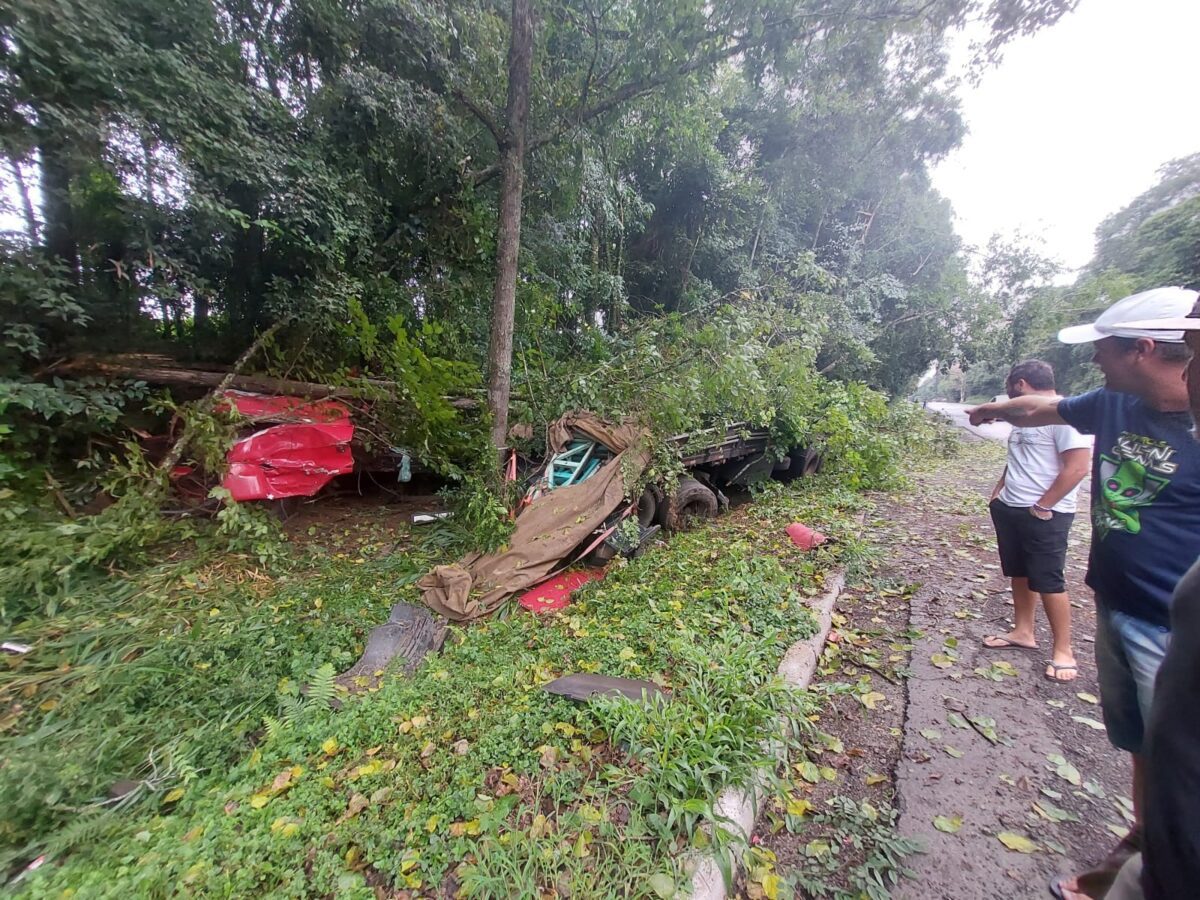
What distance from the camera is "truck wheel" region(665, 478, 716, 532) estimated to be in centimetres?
513

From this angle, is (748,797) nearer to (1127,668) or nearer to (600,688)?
(600,688)

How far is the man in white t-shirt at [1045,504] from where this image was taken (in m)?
2.54

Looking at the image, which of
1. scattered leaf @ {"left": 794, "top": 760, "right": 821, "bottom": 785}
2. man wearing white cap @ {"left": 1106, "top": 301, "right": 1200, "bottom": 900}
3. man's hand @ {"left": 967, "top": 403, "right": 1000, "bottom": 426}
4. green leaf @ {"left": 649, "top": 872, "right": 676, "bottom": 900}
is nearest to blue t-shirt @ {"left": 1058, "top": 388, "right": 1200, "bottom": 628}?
man's hand @ {"left": 967, "top": 403, "right": 1000, "bottom": 426}

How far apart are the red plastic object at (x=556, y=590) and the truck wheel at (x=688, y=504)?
4.10 ft

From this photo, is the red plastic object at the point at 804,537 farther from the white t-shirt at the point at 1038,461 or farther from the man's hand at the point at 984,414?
the man's hand at the point at 984,414

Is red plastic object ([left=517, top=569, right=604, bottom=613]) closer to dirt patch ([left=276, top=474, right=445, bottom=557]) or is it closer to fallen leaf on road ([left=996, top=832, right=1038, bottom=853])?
dirt patch ([left=276, top=474, right=445, bottom=557])

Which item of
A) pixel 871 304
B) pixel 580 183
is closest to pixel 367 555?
pixel 580 183

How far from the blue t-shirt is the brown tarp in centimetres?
304

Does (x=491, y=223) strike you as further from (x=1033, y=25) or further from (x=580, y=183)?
(x=1033, y=25)

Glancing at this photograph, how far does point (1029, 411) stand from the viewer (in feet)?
6.75

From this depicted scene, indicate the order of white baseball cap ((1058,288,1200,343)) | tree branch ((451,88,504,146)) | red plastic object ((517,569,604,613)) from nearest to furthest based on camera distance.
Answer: white baseball cap ((1058,288,1200,343)), red plastic object ((517,569,604,613)), tree branch ((451,88,504,146))

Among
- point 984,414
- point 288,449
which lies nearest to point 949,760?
point 984,414

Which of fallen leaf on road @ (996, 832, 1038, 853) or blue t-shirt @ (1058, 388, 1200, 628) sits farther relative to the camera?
fallen leaf on road @ (996, 832, 1038, 853)

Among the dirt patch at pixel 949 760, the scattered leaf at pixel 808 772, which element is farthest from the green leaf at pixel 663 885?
the scattered leaf at pixel 808 772
